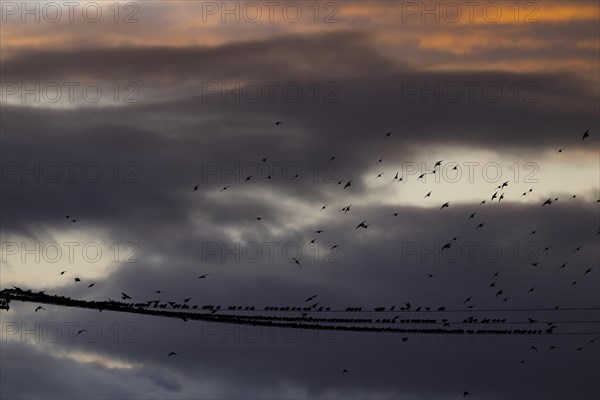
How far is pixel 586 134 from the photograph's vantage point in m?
90.3

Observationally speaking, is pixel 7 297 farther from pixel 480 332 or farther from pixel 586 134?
pixel 586 134

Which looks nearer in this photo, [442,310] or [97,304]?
[97,304]

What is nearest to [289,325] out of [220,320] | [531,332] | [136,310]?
[220,320]

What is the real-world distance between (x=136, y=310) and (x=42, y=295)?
8.67 metres

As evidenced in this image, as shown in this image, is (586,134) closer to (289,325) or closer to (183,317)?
(289,325)

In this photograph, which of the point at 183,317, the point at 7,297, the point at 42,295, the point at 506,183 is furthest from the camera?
the point at 506,183

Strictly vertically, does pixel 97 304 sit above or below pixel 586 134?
below

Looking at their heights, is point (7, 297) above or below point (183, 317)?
above

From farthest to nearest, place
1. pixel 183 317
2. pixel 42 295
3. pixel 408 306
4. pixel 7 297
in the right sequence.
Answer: pixel 408 306
pixel 7 297
pixel 42 295
pixel 183 317

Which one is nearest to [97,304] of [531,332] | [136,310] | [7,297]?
[136,310]

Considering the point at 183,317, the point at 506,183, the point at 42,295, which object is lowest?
the point at 183,317

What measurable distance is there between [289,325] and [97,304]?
10.8 meters

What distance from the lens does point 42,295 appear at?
68250 millimetres

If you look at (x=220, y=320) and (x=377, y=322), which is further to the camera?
(x=377, y=322)
